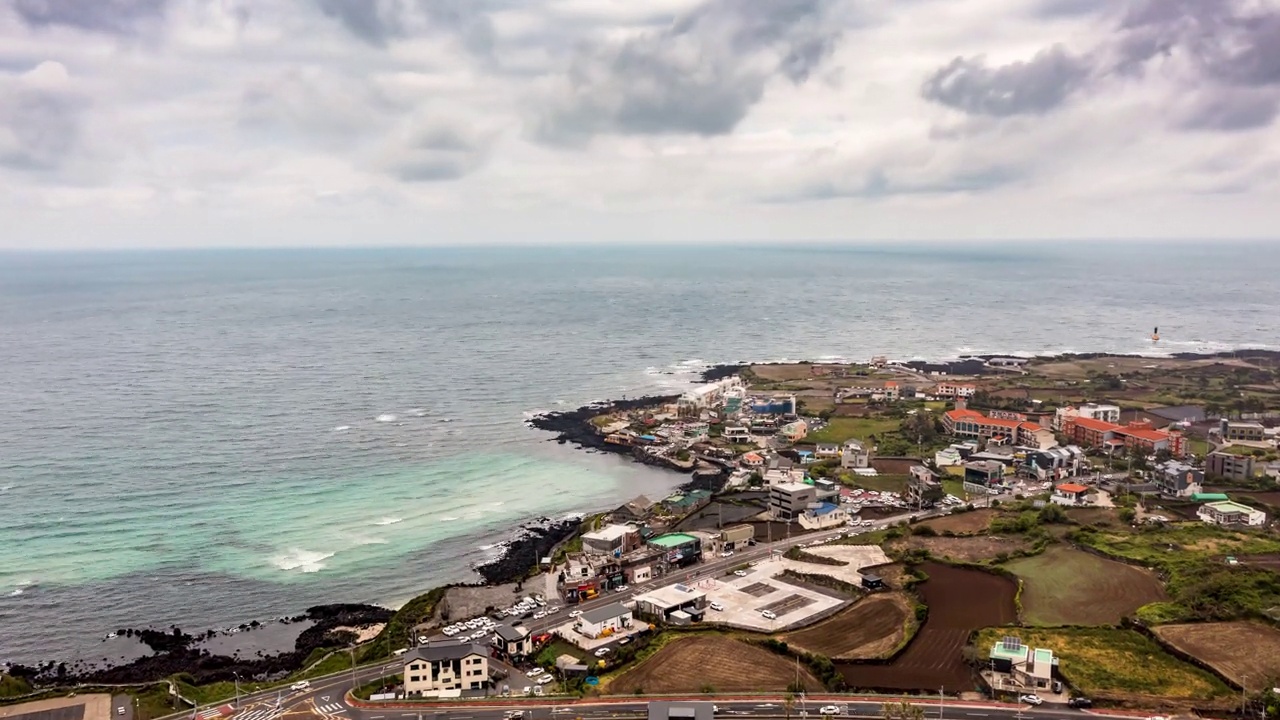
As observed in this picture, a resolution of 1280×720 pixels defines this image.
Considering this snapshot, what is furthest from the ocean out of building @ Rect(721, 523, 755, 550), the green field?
the green field

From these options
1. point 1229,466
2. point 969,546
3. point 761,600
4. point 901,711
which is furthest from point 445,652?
point 1229,466

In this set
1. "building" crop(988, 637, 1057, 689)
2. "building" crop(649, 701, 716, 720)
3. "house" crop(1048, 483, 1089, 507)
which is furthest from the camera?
"house" crop(1048, 483, 1089, 507)

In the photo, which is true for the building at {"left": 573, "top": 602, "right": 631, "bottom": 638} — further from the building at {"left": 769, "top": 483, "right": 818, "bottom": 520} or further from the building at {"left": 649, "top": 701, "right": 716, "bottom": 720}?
the building at {"left": 769, "top": 483, "right": 818, "bottom": 520}

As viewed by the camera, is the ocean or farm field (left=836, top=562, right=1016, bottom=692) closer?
farm field (left=836, top=562, right=1016, bottom=692)

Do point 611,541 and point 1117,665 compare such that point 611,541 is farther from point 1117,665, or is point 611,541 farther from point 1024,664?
point 1117,665

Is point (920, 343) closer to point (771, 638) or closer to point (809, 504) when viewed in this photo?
point (809, 504)
